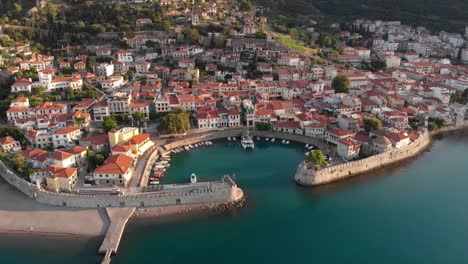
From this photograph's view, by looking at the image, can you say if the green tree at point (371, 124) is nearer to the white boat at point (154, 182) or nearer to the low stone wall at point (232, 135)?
the low stone wall at point (232, 135)

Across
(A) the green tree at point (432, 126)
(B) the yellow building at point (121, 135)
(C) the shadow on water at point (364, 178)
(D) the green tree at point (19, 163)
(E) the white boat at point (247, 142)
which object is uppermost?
(B) the yellow building at point (121, 135)

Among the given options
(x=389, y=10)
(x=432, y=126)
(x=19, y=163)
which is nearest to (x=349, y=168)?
(x=432, y=126)

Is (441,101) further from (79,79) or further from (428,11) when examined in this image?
(428,11)

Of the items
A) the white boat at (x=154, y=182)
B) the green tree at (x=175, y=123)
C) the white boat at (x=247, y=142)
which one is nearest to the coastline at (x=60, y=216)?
the white boat at (x=154, y=182)

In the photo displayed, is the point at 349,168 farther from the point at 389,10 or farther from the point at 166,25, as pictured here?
the point at 389,10

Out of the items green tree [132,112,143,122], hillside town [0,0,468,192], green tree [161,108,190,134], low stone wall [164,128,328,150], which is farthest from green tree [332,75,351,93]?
green tree [132,112,143,122]
